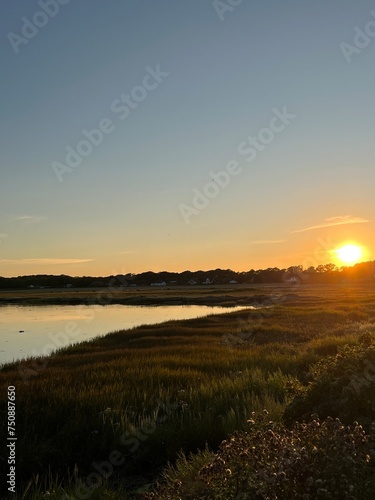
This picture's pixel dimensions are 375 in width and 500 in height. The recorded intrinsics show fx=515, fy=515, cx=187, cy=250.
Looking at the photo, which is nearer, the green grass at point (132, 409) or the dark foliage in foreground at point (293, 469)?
the dark foliage in foreground at point (293, 469)

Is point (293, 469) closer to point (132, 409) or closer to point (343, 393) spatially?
point (343, 393)

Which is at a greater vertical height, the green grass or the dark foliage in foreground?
the dark foliage in foreground

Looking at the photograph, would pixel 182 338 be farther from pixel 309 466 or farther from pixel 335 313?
pixel 309 466

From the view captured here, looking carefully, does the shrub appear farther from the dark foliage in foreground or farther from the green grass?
the dark foliage in foreground

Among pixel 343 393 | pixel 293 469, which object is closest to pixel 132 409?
pixel 343 393

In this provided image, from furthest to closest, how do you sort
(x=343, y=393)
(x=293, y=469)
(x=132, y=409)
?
(x=132, y=409) < (x=343, y=393) < (x=293, y=469)

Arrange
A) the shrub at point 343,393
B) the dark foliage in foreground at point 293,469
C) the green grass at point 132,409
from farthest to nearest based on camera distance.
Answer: the green grass at point 132,409
the shrub at point 343,393
the dark foliage in foreground at point 293,469

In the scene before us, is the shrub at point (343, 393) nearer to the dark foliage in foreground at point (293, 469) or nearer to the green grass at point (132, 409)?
the green grass at point (132, 409)

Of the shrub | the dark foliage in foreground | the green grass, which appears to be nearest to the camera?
the dark foliage in foreground

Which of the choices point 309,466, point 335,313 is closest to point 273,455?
point 309,466

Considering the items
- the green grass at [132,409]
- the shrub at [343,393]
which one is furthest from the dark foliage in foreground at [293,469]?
the shrub at [343,393]

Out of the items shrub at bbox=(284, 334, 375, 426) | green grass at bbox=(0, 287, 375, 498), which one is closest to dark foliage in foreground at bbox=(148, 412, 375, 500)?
green grass at bbox=(0, 287, 375, 498)

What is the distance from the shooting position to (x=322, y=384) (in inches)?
298

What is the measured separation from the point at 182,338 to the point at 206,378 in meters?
12.8
